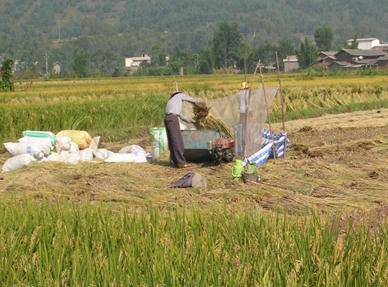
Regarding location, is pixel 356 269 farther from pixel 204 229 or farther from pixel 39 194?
pixel 39 194

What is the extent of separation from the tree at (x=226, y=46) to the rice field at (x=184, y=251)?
85.6 meters

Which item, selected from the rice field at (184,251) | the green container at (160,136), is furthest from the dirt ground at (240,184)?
the rice field at (184,251)

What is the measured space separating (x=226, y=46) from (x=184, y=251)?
336ft

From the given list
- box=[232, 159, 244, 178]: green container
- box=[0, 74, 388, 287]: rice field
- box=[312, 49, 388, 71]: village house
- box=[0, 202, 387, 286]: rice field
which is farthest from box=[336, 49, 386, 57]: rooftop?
box=[0, 202, 387, 286]: rice field

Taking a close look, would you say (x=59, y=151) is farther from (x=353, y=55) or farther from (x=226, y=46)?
(x=226, y=46)

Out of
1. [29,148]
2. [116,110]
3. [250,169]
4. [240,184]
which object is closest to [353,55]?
[116,110]

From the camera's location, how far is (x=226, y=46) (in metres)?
106

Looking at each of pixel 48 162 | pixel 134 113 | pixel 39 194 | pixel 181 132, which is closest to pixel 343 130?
pixel 134 113

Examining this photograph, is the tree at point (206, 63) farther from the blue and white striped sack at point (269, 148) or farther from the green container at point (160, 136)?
the blue and white striped sack at point (269, 148)

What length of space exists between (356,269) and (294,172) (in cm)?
539

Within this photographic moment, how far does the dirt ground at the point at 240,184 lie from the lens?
7738 mm

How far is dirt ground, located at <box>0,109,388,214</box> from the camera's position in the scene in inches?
305

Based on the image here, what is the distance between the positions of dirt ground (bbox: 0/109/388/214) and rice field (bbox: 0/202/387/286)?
48.4 inches

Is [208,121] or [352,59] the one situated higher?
[208,121]
